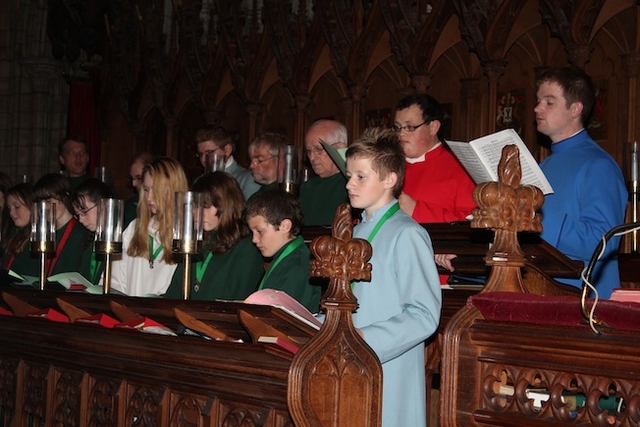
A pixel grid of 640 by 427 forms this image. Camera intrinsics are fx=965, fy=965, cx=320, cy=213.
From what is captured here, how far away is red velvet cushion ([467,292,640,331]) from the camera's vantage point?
2197mm

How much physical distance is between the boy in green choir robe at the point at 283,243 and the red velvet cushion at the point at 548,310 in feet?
4.71

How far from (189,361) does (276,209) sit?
1.03 meters

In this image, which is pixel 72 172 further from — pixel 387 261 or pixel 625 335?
pixel 625 335

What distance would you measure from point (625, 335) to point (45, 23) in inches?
467

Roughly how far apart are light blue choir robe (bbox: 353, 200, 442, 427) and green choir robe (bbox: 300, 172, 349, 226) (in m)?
2.53

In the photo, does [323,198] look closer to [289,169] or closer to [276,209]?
[289,169]

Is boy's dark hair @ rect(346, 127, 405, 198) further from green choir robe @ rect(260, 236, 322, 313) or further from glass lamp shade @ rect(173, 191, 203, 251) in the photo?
glass lamp shade @ rect(173, 191, 203, 251)

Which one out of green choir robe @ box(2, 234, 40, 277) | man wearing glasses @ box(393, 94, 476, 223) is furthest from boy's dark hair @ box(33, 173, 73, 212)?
man wearing glasses @ box(393, 94, 476, 223)

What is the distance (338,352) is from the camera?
2.85 metres

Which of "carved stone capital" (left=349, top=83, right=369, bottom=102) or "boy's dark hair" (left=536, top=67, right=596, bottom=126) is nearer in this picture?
"boy's dark hair" (left=536, top=67, right=596, bottom=126)

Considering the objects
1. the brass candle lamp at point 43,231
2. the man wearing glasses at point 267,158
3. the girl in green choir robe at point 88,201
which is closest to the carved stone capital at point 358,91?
the man wearing glasses at point 267,158

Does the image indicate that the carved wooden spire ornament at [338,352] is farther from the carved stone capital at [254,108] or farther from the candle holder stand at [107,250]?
the carved stone capital at [254,108]

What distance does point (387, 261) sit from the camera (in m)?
3.26

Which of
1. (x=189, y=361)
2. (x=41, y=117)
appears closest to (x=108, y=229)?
(x=189, y=361)
